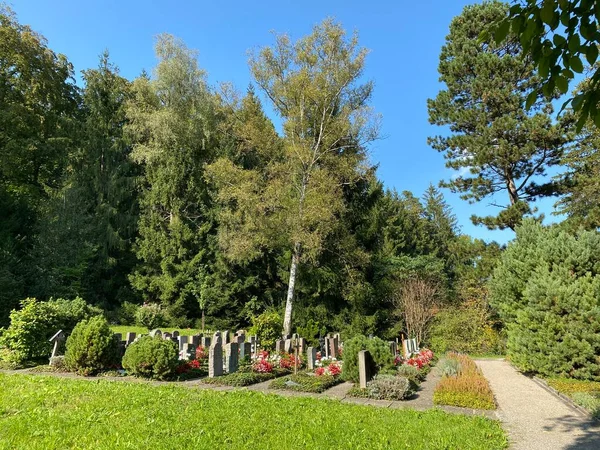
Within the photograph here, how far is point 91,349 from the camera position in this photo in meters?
9.38

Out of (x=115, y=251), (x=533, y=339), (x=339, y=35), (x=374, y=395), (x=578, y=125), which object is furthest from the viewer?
(x=115, y=251)

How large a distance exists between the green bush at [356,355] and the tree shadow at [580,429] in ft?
13.8

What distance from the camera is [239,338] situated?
14.4 m

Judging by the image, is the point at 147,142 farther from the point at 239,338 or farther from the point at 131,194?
the point at 239,338

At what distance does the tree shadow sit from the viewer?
5126mm

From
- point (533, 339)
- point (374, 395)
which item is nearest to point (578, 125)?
point (374, 395)

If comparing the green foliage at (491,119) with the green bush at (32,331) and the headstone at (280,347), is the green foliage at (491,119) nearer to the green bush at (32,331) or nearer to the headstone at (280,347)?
the headstone at (280,347)

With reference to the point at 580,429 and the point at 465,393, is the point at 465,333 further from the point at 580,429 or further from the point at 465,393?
the point at 580,429

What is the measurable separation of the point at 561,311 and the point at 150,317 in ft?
64.4

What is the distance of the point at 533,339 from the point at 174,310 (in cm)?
1904

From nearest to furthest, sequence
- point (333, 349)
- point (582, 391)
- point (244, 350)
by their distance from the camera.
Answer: point (582, 391)
point (244, 350)
point (333, 349)

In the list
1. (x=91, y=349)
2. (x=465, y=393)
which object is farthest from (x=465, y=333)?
(x=91, y=349)

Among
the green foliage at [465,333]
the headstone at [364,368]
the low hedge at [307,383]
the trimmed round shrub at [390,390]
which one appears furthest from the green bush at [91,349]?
the green foliage at [465,333]

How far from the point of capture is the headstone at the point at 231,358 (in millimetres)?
9945
